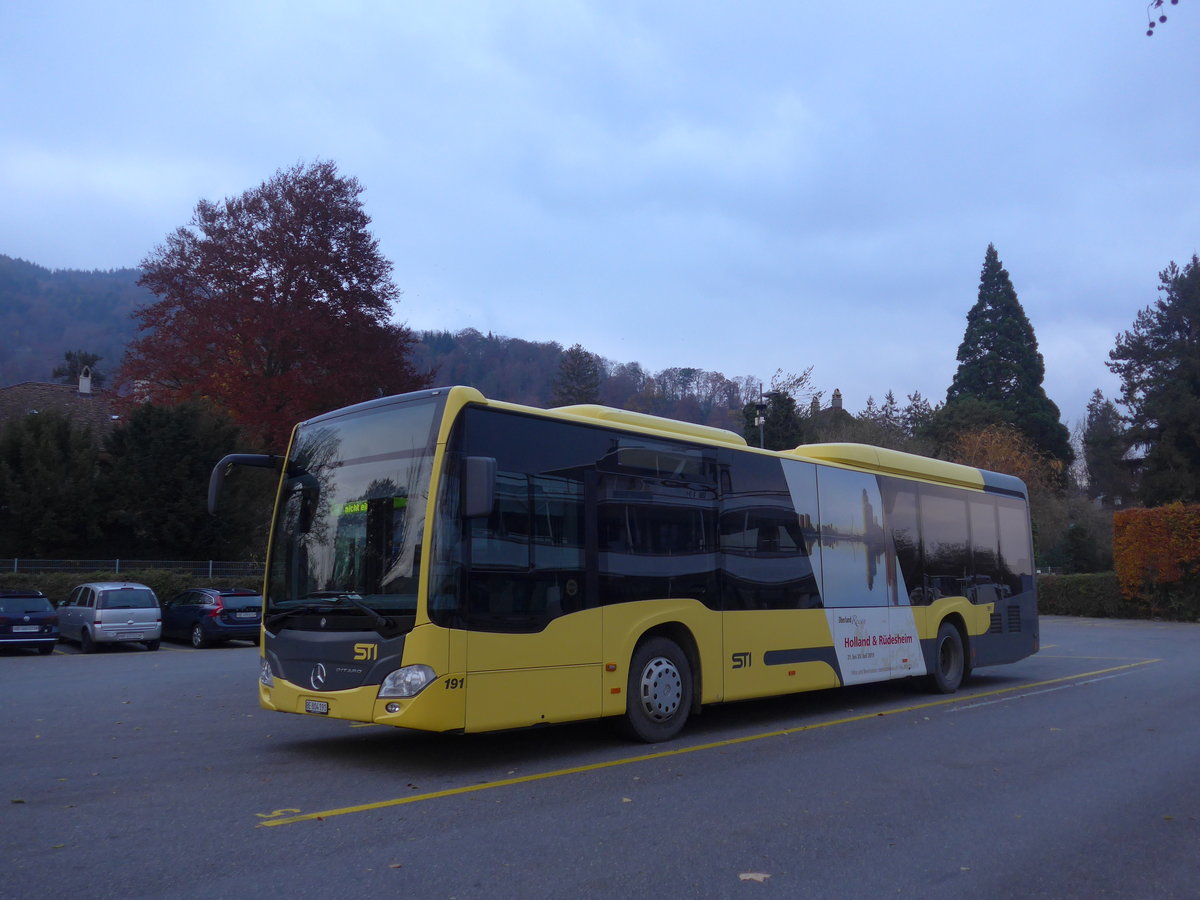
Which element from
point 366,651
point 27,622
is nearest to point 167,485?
point 27,622

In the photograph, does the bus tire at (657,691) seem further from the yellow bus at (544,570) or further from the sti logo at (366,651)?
the sti logo at (366,651)

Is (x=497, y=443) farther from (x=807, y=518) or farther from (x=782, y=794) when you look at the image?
(x=807, y=518)

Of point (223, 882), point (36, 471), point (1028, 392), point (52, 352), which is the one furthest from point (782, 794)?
point (52, 352)

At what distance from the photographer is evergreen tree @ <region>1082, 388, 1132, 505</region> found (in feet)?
185

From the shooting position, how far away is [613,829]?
644 centimetres

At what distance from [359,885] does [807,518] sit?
8074 millimetres

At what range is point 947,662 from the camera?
14688 millimetres

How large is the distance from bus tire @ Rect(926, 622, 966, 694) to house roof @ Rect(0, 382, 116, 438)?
37290 millimetres

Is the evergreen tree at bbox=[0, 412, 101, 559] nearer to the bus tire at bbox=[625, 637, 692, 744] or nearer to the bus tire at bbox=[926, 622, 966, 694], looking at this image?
the bus tire at bbox=[625, 637, 692, 744]

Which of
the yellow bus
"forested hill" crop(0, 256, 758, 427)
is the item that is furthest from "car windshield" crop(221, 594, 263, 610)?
Answer: the yellow bus

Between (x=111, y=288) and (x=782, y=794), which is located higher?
(x=111, y=288)

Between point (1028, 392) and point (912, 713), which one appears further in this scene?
point (1028, 392)

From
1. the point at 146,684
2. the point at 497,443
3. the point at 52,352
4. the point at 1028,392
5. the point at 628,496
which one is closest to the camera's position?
the point at 497,443

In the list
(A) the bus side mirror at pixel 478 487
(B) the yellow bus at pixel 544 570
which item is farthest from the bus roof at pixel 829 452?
(A) the bus side mirror at pixel 478 487
